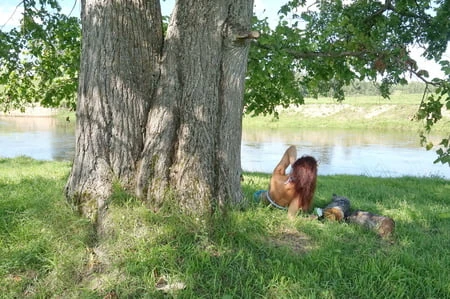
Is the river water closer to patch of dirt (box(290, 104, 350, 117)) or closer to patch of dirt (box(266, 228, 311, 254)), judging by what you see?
patch of dirt (box(266, 228, 311, 254))

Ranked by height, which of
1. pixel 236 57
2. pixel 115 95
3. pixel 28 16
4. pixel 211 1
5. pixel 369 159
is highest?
pixel 28 16

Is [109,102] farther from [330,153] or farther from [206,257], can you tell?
[330,153]

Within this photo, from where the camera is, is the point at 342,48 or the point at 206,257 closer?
the point at 206,257

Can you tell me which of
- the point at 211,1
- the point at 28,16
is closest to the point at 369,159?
the point at 28,16

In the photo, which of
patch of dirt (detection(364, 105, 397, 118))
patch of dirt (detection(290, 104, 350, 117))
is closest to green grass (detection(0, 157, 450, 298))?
patch of dirt (detection(364, 105, 397, 118))

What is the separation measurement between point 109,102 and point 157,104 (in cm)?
44

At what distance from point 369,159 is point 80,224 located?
21244 millimetres

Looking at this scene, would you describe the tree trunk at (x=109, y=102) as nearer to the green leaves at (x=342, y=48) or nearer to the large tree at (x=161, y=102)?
the large tree at (x=161, y=102)

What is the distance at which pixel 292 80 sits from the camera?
28.8ft

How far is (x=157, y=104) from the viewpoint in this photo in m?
3.93

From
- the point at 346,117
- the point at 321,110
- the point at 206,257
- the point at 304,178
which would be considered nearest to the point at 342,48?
the point at 304,178

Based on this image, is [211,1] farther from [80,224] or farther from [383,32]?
[383,32]

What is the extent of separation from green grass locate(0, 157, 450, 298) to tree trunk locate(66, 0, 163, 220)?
0.22m

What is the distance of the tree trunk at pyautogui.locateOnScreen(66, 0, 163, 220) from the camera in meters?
3.84
